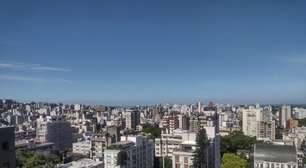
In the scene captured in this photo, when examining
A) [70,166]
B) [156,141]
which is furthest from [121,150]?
[156,141]

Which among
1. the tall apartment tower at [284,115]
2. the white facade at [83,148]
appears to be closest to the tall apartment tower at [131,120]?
the white facade at [83,148]

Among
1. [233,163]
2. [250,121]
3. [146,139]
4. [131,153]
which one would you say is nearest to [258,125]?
[250,121]

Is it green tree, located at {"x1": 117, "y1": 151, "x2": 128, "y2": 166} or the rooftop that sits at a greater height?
green tree, located at {"x1": 117, "y1": 151, "x2": 128, "y2": 166}

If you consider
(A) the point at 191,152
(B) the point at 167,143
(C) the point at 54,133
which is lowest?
(C) the point at 54,133

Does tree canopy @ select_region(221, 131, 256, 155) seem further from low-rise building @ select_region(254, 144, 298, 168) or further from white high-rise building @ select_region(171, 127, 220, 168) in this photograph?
white high-rise building @ select_region(171, 127, 220, 168)

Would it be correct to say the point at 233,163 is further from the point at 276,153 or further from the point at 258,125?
the point at 258,125

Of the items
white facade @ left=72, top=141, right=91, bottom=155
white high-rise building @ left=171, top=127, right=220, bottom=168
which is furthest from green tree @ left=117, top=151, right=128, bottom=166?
white facade @ left=72, top=141, right=91, bottom=155

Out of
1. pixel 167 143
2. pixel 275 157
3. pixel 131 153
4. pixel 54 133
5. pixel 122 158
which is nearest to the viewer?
pixel 122 158

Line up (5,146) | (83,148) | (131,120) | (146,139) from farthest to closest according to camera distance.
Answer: (131,120) < (83,148) < (146,139) < (5,146)

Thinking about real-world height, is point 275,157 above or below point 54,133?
above
